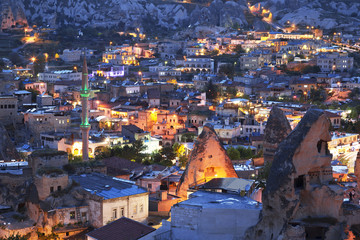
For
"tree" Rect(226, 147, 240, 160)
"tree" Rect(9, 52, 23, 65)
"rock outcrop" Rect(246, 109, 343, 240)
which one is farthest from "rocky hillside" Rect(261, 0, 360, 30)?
"rock outcrop" Rect(246, 109, 343, 240)

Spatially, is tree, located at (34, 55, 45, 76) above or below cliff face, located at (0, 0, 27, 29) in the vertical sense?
below

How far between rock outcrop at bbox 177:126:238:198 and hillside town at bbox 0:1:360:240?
4 centimetres

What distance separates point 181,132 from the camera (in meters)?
44.8

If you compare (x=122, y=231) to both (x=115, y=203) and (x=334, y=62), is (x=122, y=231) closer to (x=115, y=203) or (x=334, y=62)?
(x=115, y=203)

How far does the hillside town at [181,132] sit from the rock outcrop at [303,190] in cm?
3

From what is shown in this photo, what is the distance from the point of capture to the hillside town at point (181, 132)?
549 inches

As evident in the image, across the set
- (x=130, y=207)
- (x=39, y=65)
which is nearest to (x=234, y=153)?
(x=130, y=207)

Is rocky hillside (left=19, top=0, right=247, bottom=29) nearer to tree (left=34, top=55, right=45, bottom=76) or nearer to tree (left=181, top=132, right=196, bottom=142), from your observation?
tree (left=34, top=55, right=45, bottom=76)

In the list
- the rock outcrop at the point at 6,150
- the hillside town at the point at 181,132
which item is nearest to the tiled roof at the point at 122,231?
the hillside town at the point at 181,132

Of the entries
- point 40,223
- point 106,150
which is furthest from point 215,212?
point 106,150

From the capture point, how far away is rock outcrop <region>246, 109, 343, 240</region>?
13.4 metres

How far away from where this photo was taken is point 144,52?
83.6 m

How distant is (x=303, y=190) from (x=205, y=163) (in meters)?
6.25

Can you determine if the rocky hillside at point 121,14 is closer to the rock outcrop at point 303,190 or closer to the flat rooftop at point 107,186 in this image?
the flat rooftop at point 107,186
